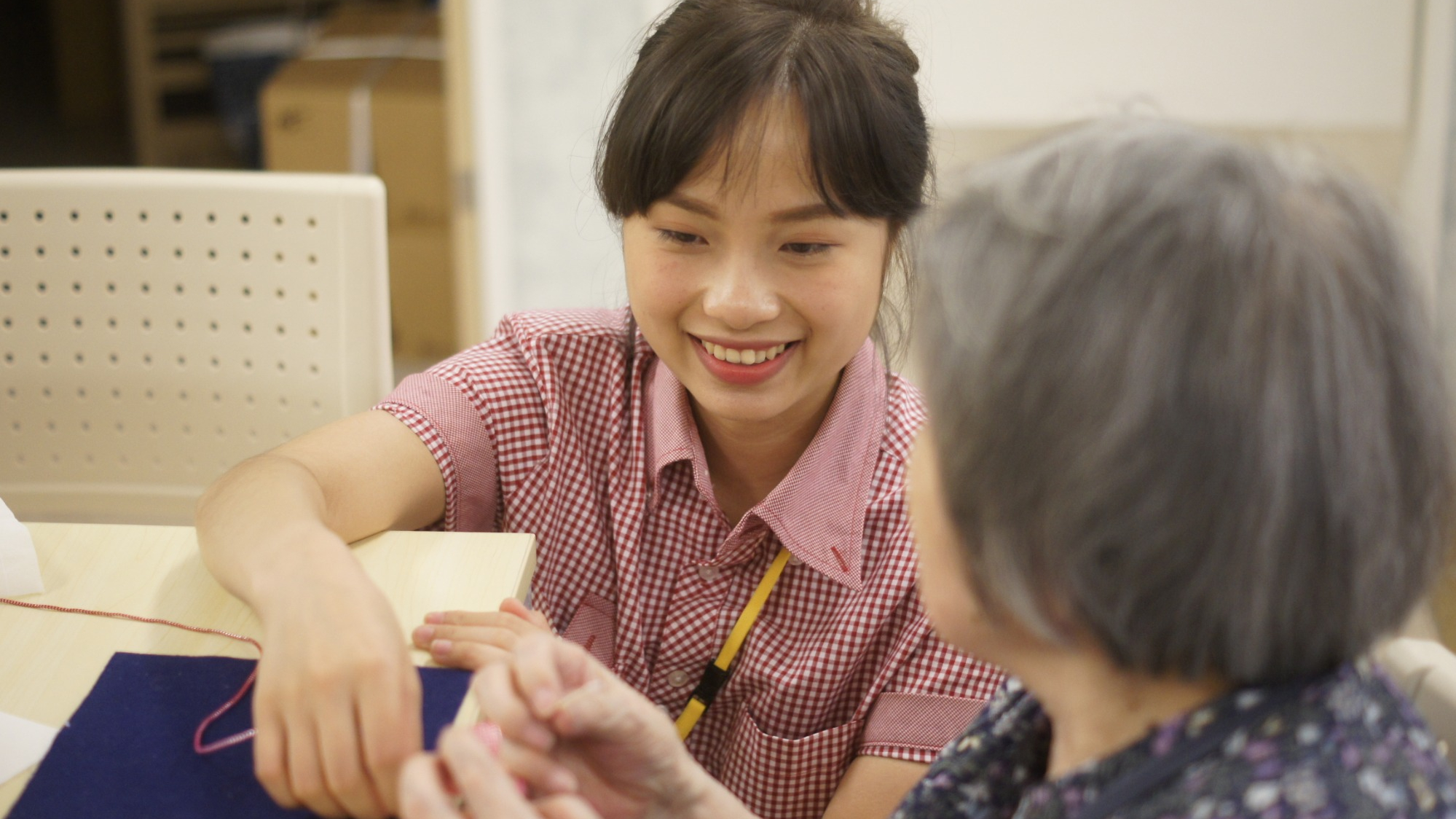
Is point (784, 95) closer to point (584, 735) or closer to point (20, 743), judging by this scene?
point (584, 735)

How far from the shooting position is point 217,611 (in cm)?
91

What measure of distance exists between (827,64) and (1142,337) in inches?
24.1

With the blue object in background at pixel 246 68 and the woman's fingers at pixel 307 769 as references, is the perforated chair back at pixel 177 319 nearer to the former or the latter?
the woman's fingers at pixel 307 769

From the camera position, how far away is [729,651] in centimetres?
119

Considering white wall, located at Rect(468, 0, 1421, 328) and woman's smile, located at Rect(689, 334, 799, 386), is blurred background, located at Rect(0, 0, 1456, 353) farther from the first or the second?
woman's smile, located at Rect(689, 334, 799, 386)

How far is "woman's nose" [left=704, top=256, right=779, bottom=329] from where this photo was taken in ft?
3.65

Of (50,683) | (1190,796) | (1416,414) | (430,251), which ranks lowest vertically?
(430,251)

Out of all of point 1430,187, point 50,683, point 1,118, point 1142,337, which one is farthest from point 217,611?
point 1,118

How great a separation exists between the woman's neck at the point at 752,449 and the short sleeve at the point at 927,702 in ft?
0.75

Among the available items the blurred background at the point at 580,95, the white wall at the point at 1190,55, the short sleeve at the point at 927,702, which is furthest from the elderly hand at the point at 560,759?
the white wall at the point at 1190,55

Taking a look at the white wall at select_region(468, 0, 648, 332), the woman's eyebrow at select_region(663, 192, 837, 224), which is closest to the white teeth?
the woman's eyebrow at select_region(663, 192, 837, 224)

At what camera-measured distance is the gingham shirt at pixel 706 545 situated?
1.17m

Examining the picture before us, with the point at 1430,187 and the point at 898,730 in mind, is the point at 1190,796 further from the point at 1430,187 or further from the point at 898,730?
the point at 1430,187

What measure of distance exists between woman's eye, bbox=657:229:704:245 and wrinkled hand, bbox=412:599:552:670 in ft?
1.29
